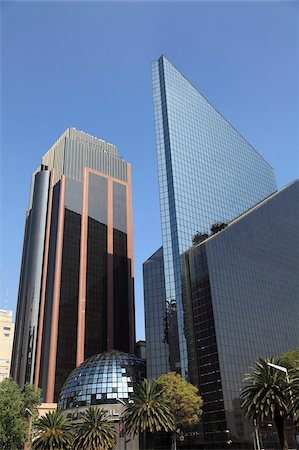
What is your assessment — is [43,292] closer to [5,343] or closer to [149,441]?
[5,343]

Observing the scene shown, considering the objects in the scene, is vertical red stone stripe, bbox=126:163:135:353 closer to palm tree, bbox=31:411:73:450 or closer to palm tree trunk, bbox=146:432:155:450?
palm tree trunk, bbox=146:432:155:450

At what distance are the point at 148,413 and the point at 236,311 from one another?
4406 centimetres

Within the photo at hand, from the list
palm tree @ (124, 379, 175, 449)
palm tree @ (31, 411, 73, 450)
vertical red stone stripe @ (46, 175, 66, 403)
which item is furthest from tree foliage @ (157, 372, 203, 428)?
vertical red stone stripe @ (46, 175, 66, 403)

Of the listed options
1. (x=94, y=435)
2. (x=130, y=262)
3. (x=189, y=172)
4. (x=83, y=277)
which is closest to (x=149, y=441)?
(x=94, y=435)

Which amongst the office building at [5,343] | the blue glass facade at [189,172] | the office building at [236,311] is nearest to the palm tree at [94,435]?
the office building at [236,311]

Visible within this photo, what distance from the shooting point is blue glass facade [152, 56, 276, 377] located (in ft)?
369

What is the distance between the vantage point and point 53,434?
74188 mm

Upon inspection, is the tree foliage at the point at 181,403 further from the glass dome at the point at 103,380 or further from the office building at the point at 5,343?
the office building at the point at 5,343

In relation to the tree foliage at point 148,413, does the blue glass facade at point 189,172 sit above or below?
above

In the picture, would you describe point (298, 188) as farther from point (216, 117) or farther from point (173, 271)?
point (173, 271)

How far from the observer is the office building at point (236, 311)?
93625 millimetres

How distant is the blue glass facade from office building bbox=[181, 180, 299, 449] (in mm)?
4212

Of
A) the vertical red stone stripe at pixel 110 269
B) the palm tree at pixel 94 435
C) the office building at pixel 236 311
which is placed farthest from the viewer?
the vertical red stone stripe at pixel 110 269

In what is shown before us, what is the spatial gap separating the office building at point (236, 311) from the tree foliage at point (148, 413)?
26242 mm
